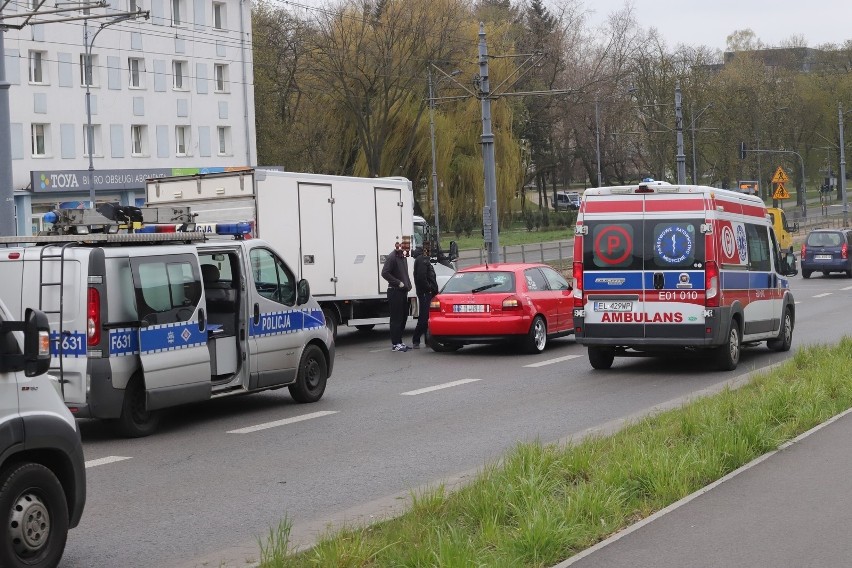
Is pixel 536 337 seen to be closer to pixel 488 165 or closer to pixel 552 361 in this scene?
pixel 552 361

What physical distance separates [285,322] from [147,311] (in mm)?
2449

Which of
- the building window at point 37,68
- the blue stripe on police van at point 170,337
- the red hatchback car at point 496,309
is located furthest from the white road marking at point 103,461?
the building window at point 37,68

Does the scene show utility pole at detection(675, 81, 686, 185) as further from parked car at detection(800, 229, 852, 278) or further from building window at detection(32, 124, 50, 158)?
building window at detection(32, 124, 50, 158)

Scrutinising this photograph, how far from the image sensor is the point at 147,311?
39.0 feet

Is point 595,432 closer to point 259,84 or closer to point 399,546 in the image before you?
point 399,546

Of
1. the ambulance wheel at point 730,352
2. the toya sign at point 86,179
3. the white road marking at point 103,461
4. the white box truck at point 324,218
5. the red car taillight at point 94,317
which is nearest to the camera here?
the white road marking at point 103,461

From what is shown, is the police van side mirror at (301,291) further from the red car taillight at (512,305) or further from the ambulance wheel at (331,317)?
the ambulance wheel at (331,317)

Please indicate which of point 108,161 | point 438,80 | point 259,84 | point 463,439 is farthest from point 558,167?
point 463,439

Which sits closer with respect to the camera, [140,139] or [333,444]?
[333,444]

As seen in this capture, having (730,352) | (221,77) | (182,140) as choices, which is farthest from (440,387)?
Result: (221,77)

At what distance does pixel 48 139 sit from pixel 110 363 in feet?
158

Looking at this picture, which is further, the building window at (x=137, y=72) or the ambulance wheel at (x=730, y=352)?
the building window at (x=137, y=72)

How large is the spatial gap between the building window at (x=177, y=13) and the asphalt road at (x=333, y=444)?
46.8m

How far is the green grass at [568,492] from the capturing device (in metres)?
6.37
